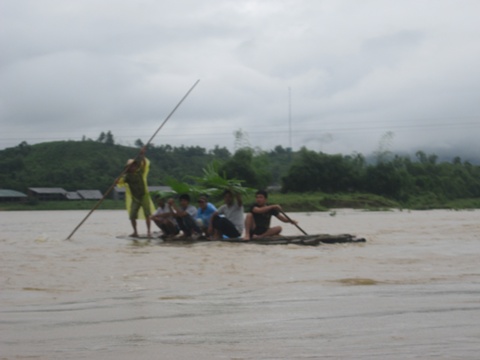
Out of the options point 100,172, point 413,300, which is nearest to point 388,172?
point 100,172

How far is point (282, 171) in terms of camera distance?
65.5 metres

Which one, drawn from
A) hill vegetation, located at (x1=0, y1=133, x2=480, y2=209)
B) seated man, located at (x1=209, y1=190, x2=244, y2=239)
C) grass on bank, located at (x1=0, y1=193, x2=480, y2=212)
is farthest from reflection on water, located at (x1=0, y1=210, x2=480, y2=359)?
grass on bank, located at (x1=0, y1=193, x2=480, y2=212)

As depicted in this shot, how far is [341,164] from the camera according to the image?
51.1 m

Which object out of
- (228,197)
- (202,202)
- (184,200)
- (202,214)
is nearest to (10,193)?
(184,200)

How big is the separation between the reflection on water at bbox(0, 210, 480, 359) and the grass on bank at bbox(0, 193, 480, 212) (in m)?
30.9

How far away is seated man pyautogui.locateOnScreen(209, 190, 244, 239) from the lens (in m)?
12.4

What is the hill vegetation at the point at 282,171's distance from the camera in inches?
1988

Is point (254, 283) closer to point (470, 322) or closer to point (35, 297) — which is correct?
point (35, 297)

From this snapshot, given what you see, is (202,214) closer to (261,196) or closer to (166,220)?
(166,220)

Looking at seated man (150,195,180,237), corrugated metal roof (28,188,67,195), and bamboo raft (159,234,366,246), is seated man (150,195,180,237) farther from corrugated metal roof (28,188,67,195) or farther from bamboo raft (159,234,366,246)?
corrugated metal roof (28,188,67,195)

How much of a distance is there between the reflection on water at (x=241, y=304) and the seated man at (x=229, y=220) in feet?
5.19

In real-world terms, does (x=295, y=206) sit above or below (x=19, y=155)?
below

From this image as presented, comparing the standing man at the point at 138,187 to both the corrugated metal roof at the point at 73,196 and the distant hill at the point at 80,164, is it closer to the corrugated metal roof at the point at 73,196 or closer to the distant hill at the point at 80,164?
the distant hill at the point at 80,164

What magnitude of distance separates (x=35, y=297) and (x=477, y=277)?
4690 millimetres
